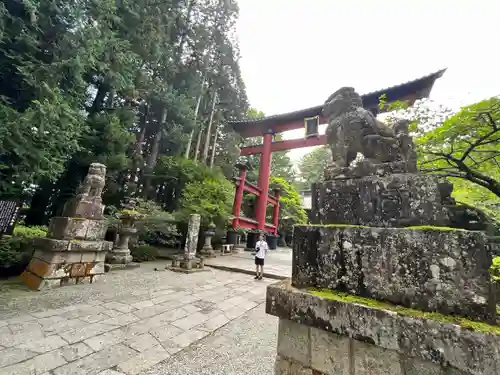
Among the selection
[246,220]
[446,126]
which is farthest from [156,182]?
[446,126]

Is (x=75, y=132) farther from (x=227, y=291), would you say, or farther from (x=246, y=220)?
(x=246, y=220)

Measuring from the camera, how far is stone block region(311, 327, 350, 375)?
1.10 meters

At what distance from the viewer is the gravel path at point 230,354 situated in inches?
→ 82.4

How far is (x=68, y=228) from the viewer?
4383 millimetres

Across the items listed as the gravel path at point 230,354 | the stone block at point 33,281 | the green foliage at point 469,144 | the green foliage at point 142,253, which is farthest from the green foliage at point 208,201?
the green foliage at point 469,144

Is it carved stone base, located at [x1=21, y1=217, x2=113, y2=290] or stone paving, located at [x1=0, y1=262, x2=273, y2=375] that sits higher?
carved stone base, located at [x1=21, y1=217, x2=113, y2=290]

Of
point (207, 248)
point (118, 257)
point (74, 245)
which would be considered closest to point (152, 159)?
point (207, 248)

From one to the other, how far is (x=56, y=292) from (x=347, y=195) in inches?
195

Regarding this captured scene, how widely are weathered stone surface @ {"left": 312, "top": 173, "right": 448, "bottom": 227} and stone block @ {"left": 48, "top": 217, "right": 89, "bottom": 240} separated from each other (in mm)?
4899

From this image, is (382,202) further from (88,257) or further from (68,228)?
(88,257)

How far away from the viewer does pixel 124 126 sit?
30.8ft

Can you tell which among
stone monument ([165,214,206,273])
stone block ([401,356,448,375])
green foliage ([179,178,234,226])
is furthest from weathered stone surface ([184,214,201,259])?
stone block ([401,356,448,375])

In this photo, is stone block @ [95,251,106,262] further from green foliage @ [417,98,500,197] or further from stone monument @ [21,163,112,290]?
green foliage @ [417,98,500,197]

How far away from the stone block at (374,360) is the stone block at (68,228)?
17.1 feet
